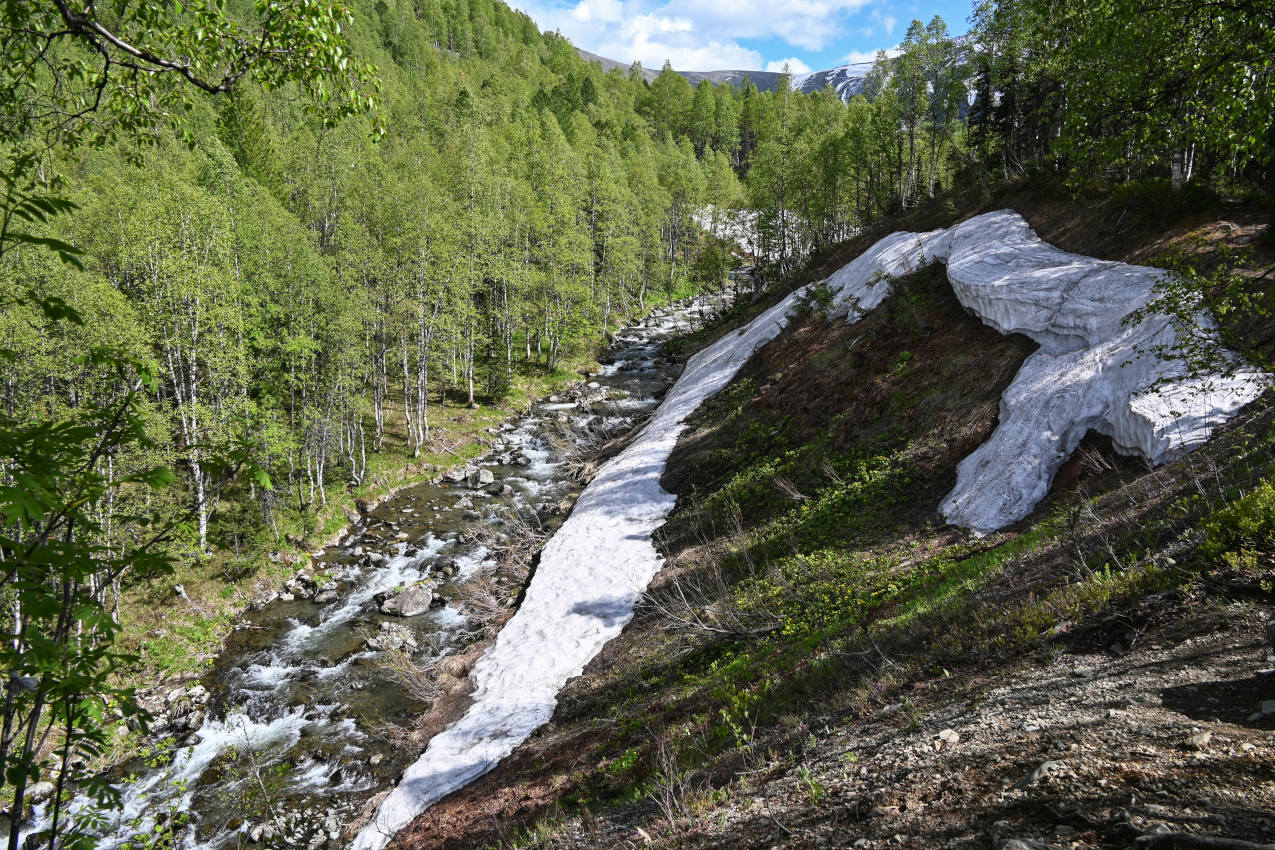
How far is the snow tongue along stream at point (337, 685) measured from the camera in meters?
13.0

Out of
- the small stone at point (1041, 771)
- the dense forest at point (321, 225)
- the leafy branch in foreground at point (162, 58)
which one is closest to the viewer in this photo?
the dense forest at point (321, 225)

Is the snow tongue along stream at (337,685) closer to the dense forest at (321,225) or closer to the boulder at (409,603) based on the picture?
the boulder at (409,603)

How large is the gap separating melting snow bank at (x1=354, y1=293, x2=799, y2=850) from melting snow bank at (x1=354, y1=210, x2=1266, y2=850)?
0.12 ft

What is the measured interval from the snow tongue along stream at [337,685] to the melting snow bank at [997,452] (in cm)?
18

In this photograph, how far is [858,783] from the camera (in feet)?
18.2

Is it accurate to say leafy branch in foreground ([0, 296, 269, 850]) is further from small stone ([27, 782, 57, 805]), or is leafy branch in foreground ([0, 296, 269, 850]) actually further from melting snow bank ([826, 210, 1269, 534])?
small stone ([27, 782, 57, 805])

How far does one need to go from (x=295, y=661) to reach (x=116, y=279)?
19.0 m

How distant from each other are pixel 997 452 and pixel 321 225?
4085cm

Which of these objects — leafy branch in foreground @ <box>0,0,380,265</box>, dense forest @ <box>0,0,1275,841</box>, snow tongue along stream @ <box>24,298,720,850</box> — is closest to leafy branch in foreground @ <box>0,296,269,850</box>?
dense forest @ <box>0,0,1275,841</box>

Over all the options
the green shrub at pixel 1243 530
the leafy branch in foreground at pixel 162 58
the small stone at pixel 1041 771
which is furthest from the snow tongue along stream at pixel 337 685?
the green shrub at pixel 1243 530

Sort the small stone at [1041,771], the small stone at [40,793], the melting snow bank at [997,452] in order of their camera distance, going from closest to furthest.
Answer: the small stone at [1041,771]
the melting snow bank at [997,452]
the small stone at [40,793]

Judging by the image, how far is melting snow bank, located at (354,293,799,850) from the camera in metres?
12.2

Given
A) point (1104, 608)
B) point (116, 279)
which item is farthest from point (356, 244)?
point (1104, 608)

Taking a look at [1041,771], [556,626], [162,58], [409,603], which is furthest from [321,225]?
[1041,771]
